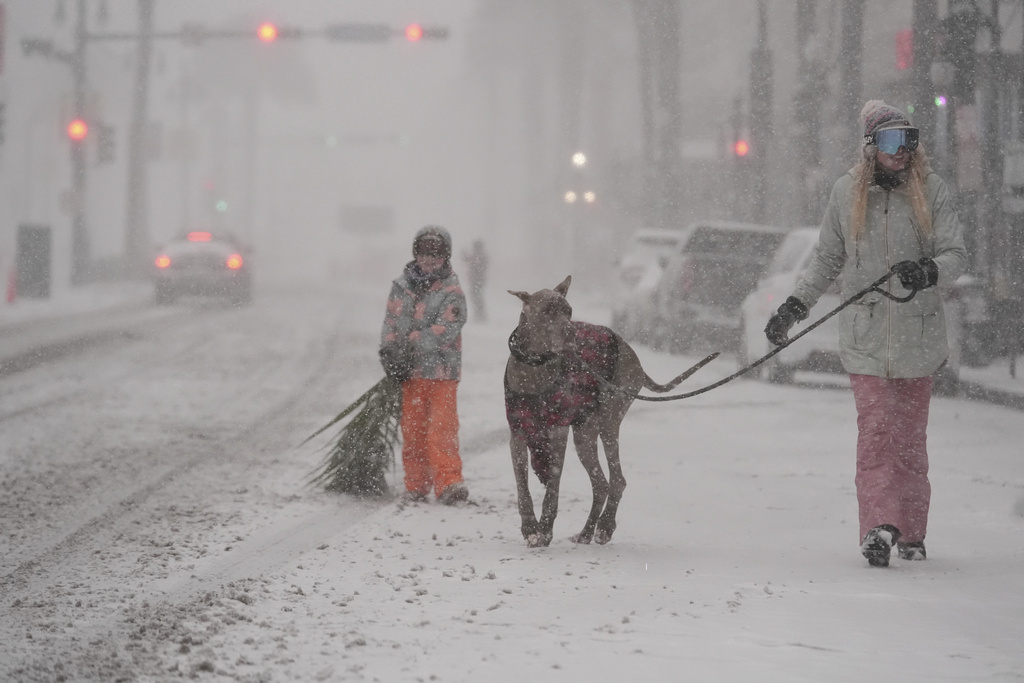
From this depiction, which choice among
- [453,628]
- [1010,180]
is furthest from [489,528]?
[1010,180]

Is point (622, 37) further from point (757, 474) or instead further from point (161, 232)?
point (161, 232)

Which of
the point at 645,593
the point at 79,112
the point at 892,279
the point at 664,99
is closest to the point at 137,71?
the point at 79,112

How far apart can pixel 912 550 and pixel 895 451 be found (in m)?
0.43

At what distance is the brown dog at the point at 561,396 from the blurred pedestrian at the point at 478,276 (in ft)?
62.4

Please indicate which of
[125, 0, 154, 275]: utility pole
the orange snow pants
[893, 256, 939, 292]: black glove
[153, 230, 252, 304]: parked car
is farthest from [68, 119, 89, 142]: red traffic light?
[893, 256, 939, 292]: black glove

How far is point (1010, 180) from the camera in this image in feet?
49.6

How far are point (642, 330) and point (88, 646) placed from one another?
1551 centimetres

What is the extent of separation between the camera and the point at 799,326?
13.7 metres

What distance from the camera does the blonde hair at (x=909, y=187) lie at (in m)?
5.59

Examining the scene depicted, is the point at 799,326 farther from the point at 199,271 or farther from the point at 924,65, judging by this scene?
the point at 199,271

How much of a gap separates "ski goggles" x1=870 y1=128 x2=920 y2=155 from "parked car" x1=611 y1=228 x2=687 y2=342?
1266cm

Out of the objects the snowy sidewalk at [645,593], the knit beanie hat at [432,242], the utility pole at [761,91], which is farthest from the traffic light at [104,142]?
the knit beanie hat at [432,242]

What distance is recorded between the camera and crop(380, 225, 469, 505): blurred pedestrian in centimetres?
714

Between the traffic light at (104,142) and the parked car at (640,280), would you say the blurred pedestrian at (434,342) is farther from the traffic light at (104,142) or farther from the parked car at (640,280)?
the traffic light at (104,142)
